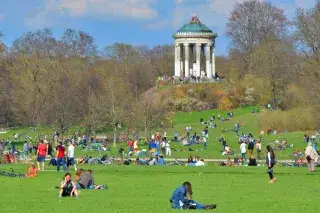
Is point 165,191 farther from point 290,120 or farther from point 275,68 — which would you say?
point 275,68

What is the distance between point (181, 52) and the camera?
140125mm

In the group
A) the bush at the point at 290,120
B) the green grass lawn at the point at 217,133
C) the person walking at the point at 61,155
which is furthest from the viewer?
→ the bush at the point at 290,120

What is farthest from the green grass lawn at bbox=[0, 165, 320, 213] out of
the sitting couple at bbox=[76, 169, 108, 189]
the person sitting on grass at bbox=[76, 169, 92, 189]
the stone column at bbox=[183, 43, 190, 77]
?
the stone column at bbox=[183, 43, 190, 77]

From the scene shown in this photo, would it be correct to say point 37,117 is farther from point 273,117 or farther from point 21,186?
point 21,186

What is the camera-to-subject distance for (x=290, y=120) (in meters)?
76.6

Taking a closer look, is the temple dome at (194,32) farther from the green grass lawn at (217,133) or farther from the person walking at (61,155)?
the person walking at (61,155)

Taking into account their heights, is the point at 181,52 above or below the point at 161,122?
above

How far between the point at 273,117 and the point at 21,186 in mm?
45359

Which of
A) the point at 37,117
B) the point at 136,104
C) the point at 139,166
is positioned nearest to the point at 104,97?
the point at 136,104

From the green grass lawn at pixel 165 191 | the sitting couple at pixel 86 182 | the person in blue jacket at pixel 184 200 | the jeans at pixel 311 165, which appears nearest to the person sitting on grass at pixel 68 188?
the green grass lawn at pixel 165 191

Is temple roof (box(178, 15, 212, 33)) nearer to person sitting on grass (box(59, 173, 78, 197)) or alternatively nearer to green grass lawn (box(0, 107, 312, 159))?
green grass lawn (box(0, 107, 312, 159))

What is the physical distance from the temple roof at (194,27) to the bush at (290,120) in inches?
2324

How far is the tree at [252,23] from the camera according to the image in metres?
118

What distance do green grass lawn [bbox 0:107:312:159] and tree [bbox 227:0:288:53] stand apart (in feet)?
50.6
